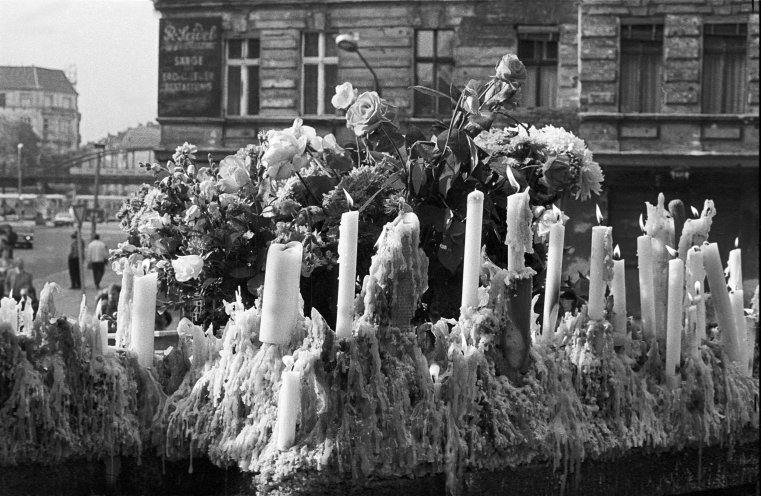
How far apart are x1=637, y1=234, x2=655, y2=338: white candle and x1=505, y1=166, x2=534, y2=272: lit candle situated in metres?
0.39

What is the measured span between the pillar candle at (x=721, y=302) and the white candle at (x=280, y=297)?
1085 millimetres

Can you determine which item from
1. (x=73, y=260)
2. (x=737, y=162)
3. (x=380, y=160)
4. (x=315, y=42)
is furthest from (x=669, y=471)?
(x=73, y=260)

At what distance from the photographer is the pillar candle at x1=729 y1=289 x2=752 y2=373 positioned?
293cm

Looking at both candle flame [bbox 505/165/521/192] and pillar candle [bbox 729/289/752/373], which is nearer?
candle flame [bbox 505/165/521/192]

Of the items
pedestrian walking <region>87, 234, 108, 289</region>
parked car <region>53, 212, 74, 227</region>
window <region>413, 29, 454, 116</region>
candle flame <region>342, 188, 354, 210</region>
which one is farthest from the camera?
parked car <region>53, 212, 74, 227</region>

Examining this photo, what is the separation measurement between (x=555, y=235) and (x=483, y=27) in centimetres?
1425

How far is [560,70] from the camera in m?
16.4

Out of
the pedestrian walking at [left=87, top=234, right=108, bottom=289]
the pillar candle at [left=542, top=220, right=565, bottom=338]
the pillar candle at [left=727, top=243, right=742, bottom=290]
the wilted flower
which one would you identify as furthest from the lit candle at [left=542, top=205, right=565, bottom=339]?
the pedestrian walking at [left=87, top=234, right=108, bottom=289]

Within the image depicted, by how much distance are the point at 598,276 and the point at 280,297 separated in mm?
786

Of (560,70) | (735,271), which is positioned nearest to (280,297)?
(735,271)

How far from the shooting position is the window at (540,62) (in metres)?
16.5

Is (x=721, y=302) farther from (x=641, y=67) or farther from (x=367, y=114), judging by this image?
(x=641, y=67)

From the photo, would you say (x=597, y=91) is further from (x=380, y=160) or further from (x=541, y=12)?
(x=380, y=160)

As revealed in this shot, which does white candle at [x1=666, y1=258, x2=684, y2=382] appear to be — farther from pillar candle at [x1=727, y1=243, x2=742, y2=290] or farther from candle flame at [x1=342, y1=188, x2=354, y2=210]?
candle flame at [x1=342, y1=188, x2=354, y2=210]
